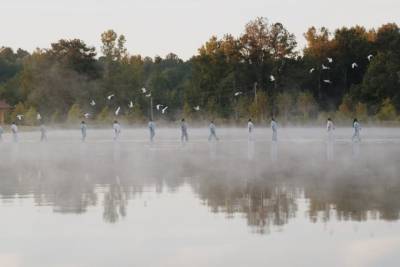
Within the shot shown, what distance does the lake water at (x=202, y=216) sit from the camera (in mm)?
11844

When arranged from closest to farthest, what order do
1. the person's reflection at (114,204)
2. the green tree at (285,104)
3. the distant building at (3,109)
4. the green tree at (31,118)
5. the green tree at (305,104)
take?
the person's reflection at (114,204) < the green tree at (305,104) < the green tree at (285,104) < the green tree at (31,118) < the distant building at (3,109)

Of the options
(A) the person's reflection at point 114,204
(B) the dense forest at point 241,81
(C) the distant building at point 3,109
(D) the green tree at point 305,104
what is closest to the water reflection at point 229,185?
(A) the person's reflection at point 114,204

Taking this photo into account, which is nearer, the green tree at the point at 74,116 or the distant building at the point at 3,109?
the green tree at the point at 74,116

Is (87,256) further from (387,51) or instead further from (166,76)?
(166,76)

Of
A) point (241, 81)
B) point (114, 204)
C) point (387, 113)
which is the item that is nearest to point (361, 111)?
point (387, 113)

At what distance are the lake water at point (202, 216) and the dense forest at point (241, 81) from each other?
63.5 meters

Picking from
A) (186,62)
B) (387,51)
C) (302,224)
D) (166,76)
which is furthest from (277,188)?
(186,62)

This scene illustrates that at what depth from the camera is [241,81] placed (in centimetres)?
10919

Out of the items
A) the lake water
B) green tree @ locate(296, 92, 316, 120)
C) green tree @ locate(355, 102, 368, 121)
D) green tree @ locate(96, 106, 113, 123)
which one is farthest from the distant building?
the lake water

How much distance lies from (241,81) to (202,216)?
93802mm

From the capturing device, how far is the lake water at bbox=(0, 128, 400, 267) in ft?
38.9

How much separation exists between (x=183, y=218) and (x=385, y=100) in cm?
8488

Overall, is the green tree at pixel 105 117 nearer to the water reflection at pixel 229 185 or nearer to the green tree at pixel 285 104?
the green tree at pixel 285 104

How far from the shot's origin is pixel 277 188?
2142cm
